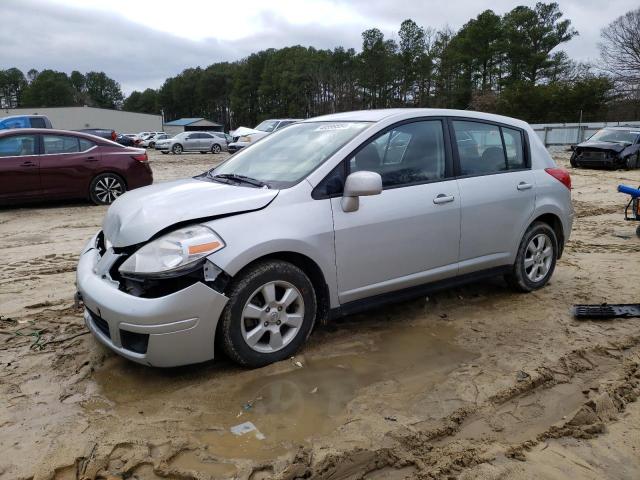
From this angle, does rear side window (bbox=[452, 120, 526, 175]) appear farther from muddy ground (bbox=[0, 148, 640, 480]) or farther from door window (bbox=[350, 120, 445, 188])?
muddy ground (bbox=[0, 148, 640, 480])

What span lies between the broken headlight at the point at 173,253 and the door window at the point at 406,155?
1216mm

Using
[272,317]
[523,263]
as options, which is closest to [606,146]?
[523,263]

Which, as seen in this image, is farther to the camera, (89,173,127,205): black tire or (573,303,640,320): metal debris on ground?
(89,173,127,205): black tire

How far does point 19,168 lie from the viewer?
9281 mm

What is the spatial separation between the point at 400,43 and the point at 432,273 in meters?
68.1

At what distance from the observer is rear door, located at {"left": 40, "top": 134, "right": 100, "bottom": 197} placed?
31.4 feet

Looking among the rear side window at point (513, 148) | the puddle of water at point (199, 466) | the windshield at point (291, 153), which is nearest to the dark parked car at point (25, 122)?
the windshield at point (291, 153)

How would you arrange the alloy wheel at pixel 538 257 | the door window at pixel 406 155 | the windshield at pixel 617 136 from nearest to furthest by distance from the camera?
1. the door window at pixel 406 155
2. the alloy wheel at pixel 538 257
3. the windshield at pixel 617 136

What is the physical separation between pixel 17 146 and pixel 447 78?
59.9m

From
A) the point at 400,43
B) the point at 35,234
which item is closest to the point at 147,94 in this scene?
the point at 400,43

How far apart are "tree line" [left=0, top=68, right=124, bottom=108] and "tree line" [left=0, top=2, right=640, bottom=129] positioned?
480 mm

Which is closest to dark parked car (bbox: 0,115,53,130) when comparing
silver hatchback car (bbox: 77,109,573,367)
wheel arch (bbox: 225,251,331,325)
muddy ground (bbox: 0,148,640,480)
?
muddy ground (bbox: 0,148,640,480)

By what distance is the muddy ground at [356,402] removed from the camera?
260 cm

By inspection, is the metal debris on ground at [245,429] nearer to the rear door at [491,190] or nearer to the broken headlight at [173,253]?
the broken headlight at [173,253]
